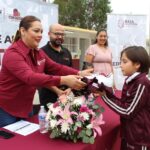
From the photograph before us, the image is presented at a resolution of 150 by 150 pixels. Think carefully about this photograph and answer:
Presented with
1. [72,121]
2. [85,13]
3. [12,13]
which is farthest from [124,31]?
[85,13]

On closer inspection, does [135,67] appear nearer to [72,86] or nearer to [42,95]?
[72,86]

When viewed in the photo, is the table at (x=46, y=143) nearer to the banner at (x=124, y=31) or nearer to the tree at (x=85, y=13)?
the banner at (x=124, y=31)

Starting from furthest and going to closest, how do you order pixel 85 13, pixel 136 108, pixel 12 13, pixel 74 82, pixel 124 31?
Answer: 1. pixel 85 13
2. pixel 124 31
3. pixel 12 13
4. pixel 74 82
5. pixel 136 108

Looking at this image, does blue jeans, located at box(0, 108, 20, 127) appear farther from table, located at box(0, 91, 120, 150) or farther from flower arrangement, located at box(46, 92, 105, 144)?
flower arrangement, located at box(46, 92, 105, 144)

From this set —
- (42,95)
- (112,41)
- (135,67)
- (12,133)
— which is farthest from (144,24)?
(12,133)

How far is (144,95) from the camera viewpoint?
173 centimetres

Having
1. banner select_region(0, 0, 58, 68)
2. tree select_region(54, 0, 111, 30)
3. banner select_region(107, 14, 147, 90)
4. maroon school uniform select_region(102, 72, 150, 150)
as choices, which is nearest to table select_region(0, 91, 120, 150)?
maroon school uniform select_region(102, 72, 150, 150)

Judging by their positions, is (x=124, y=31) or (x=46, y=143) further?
(x=124, y=31)

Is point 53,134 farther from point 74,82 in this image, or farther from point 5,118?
point 5,118

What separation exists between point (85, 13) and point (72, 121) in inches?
832

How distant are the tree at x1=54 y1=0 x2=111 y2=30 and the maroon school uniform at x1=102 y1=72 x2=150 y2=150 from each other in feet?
65.9

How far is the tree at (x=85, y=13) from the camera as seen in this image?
2167cm

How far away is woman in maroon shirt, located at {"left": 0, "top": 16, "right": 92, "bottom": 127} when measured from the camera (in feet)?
5.90

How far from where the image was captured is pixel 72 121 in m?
1.61
